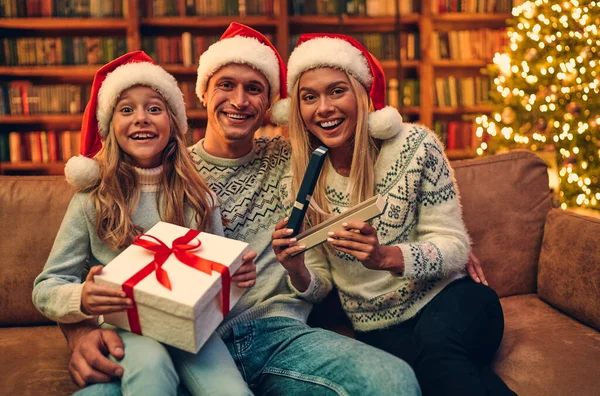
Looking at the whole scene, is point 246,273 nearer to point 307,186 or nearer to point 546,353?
point 307,186

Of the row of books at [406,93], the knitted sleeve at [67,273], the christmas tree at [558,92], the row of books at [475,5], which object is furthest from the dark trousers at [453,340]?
the row of books at [475,5]

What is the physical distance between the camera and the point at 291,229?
4.20 feet

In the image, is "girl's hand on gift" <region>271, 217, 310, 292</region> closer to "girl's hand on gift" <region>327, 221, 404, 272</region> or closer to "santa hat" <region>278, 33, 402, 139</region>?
"girl's hand on gift" <region>327, 221, 404, 272</region>

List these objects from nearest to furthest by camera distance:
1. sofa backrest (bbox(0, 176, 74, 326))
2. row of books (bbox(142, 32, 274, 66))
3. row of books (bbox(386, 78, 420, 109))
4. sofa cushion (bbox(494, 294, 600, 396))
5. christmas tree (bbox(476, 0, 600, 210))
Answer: sofa cushion (bbox(494, 294, 600, 396)) < sofa backrest (bbox(0, 176, 74, 326)) < christmas tree (bbox(476, 0, 600, 210)) < row of books (bbox(142, 32, 274, 66)) < row of books (bbox(386, 78, 420, 109))

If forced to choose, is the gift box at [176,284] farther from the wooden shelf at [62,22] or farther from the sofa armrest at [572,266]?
the wooden shelf at [62,22]

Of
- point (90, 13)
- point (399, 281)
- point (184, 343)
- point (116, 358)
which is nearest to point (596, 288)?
point (399, 281)

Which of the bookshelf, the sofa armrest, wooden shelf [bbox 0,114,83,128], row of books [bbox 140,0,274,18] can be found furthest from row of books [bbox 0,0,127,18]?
the sofa armrest

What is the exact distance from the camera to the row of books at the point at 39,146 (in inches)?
151

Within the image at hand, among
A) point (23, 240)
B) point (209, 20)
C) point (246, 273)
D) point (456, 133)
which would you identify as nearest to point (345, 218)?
point (246, 273)

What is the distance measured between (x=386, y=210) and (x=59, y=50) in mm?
3170

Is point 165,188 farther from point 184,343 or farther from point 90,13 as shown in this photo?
point 90,13

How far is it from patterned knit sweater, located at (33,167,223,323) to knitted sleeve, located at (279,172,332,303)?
0.68 feet

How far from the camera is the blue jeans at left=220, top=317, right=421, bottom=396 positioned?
1.14m

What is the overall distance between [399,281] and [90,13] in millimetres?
3188
